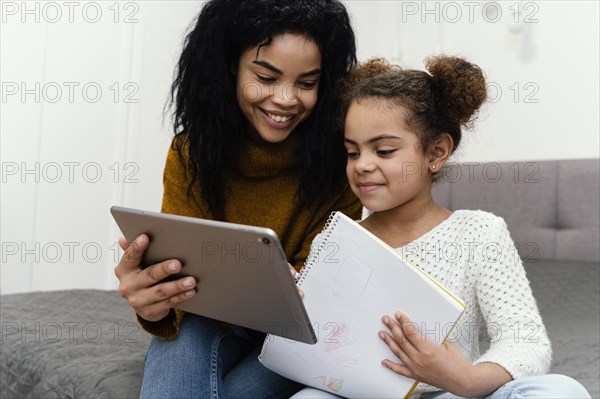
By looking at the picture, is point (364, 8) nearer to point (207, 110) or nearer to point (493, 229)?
point (207, 110)

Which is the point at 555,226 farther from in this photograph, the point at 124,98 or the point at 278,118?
the point at 124,98

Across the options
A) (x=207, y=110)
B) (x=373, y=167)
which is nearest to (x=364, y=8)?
(x=207, y=110)

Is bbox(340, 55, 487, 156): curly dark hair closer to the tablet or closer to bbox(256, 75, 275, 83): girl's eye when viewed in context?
bbox(256, 75, 275, 83): girl's eye

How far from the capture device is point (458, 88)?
1034mm

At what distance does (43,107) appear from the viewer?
2205 mm

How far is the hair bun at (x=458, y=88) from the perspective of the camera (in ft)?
3.40

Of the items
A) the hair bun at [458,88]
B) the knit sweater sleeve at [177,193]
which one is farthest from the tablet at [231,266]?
the hair bun at [458,88]

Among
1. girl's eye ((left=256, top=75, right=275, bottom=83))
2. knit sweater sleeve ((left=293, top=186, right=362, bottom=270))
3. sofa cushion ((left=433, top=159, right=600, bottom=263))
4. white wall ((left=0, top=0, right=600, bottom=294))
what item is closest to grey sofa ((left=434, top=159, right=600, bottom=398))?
sofa cushion ((left=433, top=159, right=600, bottom=263))

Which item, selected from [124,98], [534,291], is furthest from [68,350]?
[124,98]

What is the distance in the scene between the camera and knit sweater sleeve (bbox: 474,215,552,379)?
83 centimetres

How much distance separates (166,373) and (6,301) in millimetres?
805

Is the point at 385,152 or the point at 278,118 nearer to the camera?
the point at 385,152

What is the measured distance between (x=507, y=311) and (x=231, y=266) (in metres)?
0.39

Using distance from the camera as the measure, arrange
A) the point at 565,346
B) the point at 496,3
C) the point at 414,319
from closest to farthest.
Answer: the point at 414,319, the point at 565,346, the point at 496,3
